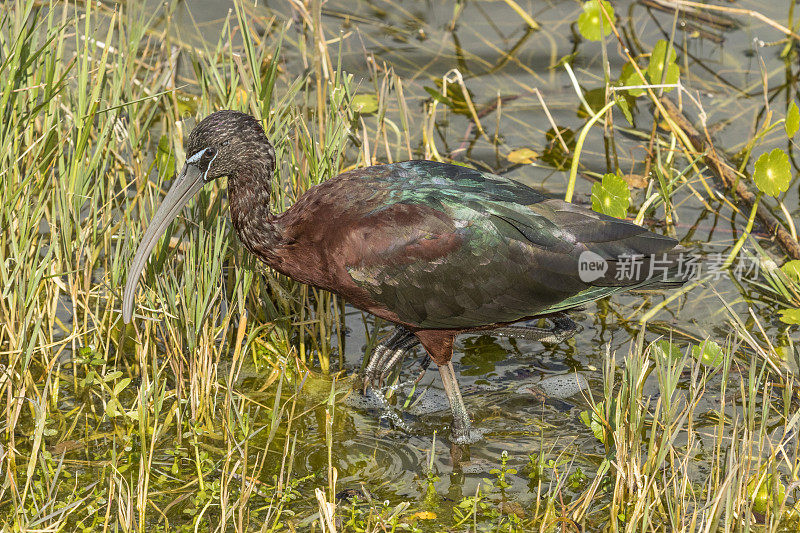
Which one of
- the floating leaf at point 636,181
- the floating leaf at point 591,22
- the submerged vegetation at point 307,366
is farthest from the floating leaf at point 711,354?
the floating leaf at point 591,22

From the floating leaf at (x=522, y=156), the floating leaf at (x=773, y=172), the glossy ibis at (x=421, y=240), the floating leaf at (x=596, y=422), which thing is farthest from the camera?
the floating leaf at (x=522, y=156)

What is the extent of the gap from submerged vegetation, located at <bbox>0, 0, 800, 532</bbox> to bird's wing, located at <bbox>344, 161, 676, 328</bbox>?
40 centimetres

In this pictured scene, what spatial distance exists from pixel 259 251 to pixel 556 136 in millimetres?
2716

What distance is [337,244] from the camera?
3939 mm

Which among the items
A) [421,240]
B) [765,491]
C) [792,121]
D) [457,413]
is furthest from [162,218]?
[792,121]

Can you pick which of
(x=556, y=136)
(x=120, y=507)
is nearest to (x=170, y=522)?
(x=120, y=507)

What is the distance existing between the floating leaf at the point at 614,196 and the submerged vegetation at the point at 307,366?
1 cm

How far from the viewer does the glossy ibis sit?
3926 mm

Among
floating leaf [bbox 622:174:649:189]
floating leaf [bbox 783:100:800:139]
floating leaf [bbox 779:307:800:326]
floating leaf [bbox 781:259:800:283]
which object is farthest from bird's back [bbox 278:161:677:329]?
floating leaf [bbox 622:174:649:189]

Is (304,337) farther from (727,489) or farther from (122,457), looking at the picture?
(727,489)

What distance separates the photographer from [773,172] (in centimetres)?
489

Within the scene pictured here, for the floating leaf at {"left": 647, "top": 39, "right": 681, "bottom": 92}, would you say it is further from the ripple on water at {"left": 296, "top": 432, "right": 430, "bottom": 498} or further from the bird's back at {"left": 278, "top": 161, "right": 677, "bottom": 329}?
the ripple on water at {"left": 296, "top": 432, "right": 430, "bottom": 498}

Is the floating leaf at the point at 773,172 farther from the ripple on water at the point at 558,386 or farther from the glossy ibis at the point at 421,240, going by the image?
the ripple on water at the point at 558,386

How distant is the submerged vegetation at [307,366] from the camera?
3.52m
